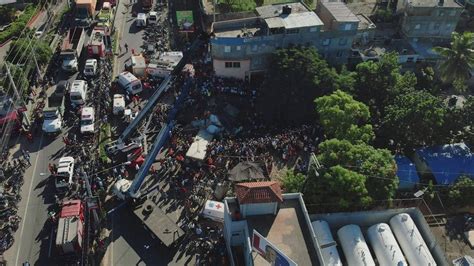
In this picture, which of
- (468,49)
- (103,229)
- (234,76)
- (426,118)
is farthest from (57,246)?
(468,49)

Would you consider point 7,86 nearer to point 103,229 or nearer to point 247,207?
point 103,229

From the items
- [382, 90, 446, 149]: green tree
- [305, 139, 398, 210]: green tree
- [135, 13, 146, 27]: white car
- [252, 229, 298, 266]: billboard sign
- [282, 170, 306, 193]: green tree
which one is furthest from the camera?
[135, 13, 146, 27]: white car

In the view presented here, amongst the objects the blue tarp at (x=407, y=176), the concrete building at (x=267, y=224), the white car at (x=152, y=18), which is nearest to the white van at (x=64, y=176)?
the concrete building at (x=267, y=224)

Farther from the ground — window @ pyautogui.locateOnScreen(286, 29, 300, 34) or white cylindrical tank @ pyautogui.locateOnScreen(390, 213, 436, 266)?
window @ pyautogui.locateOnScreen(286, 29, 300, 34)

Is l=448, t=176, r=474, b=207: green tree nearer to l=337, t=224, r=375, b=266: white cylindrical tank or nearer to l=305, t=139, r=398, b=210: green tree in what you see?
l=305, t=139, r=398, b=210: green tree

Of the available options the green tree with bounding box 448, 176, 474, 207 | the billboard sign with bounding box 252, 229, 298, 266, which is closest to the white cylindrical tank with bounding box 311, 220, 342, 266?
the billboard sign with bounding box 252, 229, 298, 266

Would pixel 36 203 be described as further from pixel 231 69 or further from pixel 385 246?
pixel 385 246
